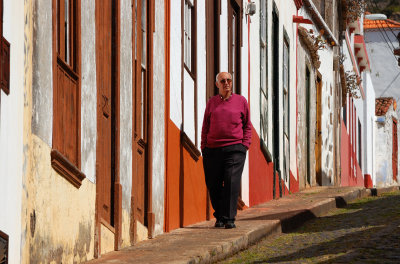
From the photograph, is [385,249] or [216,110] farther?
[216,110]

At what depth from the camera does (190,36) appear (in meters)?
10.4

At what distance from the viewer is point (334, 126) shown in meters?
25.6

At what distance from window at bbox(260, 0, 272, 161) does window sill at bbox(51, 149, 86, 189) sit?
28.6ft

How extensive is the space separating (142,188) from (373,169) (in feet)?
106

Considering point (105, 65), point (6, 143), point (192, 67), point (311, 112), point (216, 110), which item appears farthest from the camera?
point (311, 112)

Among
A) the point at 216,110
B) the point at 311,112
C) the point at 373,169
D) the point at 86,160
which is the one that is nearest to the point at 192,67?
the point at 216,110

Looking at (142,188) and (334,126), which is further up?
(334,126)

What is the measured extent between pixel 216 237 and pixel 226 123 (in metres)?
1.51

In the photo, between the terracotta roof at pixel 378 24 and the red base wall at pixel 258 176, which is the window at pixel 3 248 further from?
the terracotta roof at pixel 378 24

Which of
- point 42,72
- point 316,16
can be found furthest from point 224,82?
point 316,16

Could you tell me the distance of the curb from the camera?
7.52 metres

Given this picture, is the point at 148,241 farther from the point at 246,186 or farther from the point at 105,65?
the point at 246,186

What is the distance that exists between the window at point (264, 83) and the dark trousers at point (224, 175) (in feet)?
17.5

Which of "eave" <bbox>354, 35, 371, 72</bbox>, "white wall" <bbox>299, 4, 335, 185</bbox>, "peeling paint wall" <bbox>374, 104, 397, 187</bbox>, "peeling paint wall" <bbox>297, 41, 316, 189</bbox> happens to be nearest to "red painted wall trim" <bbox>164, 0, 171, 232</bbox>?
"peeling paint wall" <bbox>297, 41, 316, 189</bbox>
